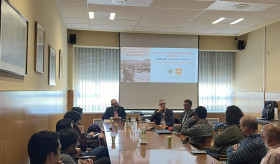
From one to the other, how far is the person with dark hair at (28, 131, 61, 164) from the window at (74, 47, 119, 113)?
6227 mm

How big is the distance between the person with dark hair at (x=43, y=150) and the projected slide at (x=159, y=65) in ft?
19.5

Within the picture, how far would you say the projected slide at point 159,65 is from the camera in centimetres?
777

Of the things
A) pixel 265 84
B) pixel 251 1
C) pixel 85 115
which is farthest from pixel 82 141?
pixel 265 84

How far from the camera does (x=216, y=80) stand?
8.52 metres

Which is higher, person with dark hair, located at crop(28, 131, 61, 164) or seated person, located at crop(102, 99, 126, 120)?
person with dark hair, located at crop(28, 131, 61, 164)

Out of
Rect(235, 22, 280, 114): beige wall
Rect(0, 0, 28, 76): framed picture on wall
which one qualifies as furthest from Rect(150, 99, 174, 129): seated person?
Rect(0, 0, 28, 76): framed picture on wall

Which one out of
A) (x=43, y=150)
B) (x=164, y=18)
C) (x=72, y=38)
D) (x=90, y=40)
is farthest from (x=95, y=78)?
(x=43, y=150)

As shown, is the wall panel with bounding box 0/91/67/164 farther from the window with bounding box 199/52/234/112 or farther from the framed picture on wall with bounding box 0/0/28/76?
the window with bounding box 199/52/234/112

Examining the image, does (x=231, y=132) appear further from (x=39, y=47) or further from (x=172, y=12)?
(x=172, y=12)

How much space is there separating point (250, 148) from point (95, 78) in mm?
6047

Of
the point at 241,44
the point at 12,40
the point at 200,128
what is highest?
the point at 241,44

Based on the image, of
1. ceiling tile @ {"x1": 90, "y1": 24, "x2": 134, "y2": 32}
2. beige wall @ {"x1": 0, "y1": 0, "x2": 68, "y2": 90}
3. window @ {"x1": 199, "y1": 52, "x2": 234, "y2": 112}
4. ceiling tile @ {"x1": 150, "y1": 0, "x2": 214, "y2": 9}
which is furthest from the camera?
window @ {"x1": 199, "y1": 52, "x2": 234, "y2": 112}

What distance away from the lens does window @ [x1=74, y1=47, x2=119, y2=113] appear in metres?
7.98

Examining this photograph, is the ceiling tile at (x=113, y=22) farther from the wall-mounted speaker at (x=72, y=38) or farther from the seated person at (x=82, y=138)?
the seated person at (x=82, y=138)
